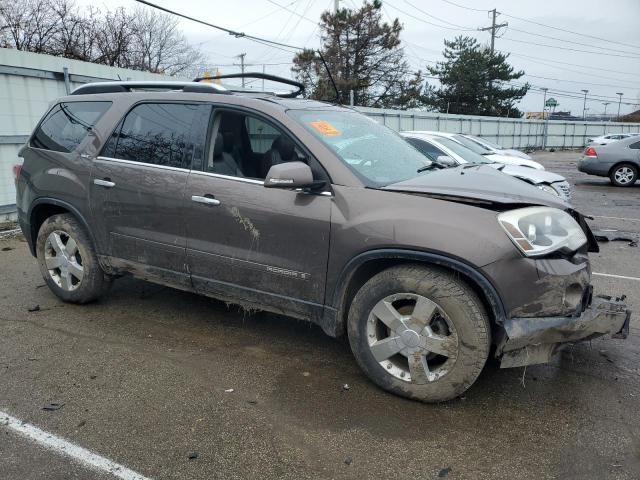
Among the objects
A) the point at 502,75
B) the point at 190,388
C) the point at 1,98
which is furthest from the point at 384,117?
the point at 502,75

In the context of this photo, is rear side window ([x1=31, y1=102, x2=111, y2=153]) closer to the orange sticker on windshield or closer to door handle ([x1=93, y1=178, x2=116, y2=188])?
door handle ([x1=93, y1=178, x2=116, y2=188])

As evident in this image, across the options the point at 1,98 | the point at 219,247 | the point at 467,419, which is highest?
the point at 1,98

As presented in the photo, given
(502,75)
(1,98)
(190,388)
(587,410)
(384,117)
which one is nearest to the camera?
(587,410)

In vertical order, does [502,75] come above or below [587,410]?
above

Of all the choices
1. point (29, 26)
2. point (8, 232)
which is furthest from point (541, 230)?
point (29, 26)

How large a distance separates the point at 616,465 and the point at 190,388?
95.8 inches

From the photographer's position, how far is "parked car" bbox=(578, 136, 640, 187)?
14938mm

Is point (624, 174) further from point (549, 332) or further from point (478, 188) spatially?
point (549, 332)

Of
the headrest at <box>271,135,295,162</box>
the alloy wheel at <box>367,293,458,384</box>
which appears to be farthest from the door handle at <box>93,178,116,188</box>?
the alloy wheel at <box>367,293,458,384</box>

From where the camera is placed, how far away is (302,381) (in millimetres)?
3416

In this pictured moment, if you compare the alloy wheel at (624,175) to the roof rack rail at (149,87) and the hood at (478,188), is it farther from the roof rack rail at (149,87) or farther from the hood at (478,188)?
the roof rack rail at (149,87)

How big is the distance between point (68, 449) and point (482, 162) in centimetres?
856

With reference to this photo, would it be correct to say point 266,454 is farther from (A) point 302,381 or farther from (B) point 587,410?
(B) point 587,410

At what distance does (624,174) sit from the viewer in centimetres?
1517
